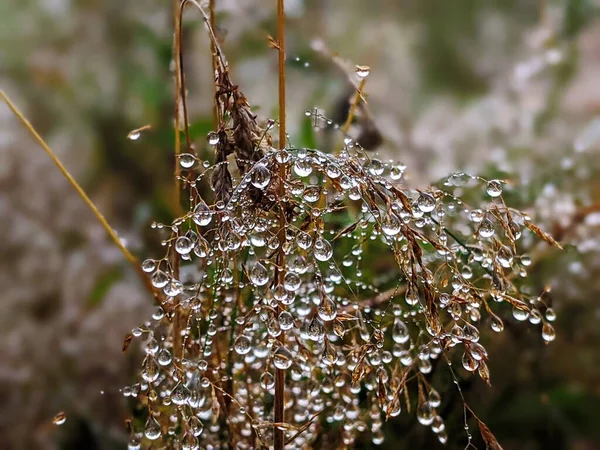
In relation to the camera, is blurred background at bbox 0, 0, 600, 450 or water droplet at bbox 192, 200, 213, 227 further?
blurred background at bbox 0, 0, 600, 450

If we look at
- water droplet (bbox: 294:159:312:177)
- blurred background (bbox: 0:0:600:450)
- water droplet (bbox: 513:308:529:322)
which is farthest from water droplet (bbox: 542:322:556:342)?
water droplet (bbox: 294:159:312:177)

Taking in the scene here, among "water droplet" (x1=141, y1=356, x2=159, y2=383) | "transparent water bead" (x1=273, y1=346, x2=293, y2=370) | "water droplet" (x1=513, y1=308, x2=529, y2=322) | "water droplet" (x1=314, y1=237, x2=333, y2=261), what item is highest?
"water droplet" (x1=314, y1=237, x2=333, y2=261)

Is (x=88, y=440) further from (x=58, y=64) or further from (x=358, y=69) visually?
(x=58, y=64)

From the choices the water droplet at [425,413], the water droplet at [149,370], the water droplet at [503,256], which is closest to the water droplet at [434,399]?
the water droplet at [425,413]

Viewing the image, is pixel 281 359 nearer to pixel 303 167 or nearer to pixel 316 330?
pixel 316 330

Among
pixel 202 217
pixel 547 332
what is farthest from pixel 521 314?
pixel 202 217

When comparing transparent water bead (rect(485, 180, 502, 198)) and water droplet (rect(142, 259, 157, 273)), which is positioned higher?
transparent water bead (rect(485, 180, 502, 198))

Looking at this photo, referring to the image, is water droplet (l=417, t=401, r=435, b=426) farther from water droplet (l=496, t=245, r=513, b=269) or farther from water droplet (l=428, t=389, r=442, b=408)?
water droplet (l=496, t=245, r=513, b=269)
